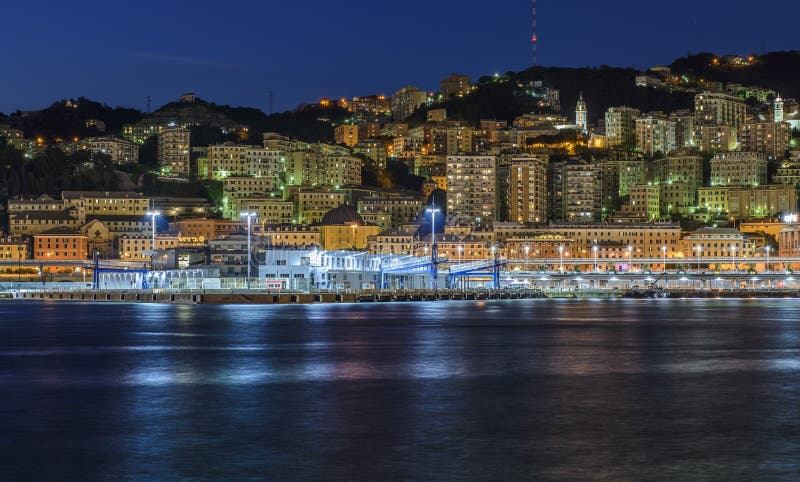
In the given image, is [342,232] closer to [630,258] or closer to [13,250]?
[630,258]

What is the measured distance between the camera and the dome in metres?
129

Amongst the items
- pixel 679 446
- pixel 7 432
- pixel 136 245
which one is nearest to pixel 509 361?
pixel 679 446

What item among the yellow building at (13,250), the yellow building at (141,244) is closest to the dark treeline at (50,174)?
the yellow building at (13,250)

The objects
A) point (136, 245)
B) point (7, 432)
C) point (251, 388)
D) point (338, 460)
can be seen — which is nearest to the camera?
point (338, 460)

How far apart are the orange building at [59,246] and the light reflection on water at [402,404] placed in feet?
241

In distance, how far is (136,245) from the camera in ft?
407

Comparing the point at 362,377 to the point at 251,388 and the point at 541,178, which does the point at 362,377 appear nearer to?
the point at 251,388

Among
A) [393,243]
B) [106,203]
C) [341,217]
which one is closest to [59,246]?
[106,203]

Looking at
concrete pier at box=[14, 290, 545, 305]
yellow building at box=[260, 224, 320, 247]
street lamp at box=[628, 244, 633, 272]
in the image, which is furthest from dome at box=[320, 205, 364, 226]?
concrete pier at box=[14, 290, 545, 305]

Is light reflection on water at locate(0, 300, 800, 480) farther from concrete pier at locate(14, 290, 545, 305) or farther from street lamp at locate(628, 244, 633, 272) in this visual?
street lamp at locate(628, 244, 633, 272)

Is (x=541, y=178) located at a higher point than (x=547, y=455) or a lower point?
higher

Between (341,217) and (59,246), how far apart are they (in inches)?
1266

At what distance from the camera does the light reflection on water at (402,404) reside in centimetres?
1792

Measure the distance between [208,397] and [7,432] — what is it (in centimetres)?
595
